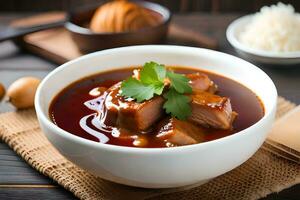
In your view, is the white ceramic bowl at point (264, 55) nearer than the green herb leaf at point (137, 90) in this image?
No

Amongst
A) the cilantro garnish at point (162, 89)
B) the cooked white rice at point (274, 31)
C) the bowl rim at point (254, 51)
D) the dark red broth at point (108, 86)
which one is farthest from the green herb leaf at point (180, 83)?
the cooked white rice at point (274, 31)

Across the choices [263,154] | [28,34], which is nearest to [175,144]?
[263,154]

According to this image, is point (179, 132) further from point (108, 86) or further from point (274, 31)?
point (274, 31)

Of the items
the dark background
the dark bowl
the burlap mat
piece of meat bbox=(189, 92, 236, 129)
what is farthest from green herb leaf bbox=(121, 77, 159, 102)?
the dark background

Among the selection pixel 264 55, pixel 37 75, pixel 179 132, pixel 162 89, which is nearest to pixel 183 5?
pixel 264 55

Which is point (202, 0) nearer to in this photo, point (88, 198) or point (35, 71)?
point (35, 71)

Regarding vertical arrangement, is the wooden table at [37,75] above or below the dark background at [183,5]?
above

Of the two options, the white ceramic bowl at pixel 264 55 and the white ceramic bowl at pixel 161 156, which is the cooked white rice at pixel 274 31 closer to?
the white ceramic bowl at pixel 264 55
